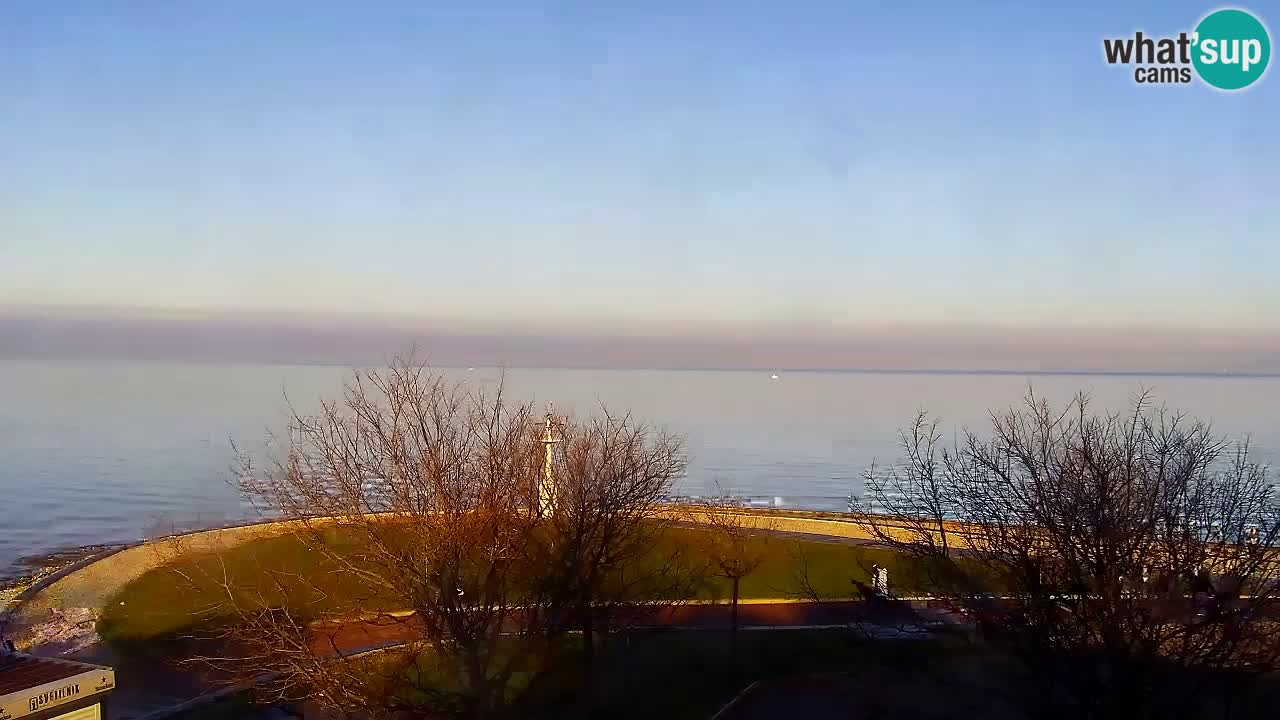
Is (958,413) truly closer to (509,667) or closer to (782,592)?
(782,592)

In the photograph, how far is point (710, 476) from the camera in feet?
166

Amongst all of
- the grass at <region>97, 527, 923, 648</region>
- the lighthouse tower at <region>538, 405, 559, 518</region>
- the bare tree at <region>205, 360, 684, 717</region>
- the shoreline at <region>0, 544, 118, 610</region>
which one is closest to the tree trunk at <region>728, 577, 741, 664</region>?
the grass at <region>97, 527, 923, 648</region>

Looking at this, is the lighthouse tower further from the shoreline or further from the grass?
the shoreline

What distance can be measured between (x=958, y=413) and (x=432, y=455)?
3246 inches

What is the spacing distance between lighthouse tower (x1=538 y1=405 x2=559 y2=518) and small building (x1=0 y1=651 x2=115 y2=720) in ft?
17.2

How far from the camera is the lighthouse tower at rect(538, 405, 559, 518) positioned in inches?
543

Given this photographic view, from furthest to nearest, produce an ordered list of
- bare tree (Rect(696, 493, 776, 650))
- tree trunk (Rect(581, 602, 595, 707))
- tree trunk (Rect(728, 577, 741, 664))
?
bare tree (Rect(696, 493, 776, 650)), tree trunk (Rect(728, 577, 741, 664)), tree trunk (Rect(581, 602, 595, 707))

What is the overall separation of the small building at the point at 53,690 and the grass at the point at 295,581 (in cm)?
453

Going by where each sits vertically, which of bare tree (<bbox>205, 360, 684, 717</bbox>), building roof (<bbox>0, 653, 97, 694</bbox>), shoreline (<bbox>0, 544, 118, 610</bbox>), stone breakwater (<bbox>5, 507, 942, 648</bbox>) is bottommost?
shoreline (<bbox>0, 544, 118, 610</bbox>)

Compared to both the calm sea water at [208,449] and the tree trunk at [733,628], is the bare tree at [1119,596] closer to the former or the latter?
the tree trunk at [733,628]

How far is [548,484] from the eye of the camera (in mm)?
15695

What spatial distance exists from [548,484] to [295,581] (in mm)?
7745

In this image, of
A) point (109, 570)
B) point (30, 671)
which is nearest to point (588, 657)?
point (30, 671)

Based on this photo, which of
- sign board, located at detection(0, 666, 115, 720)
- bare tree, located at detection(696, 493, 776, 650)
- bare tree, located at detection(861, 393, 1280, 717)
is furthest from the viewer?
bare tree, located at detection(696, 493, 776, 650)
